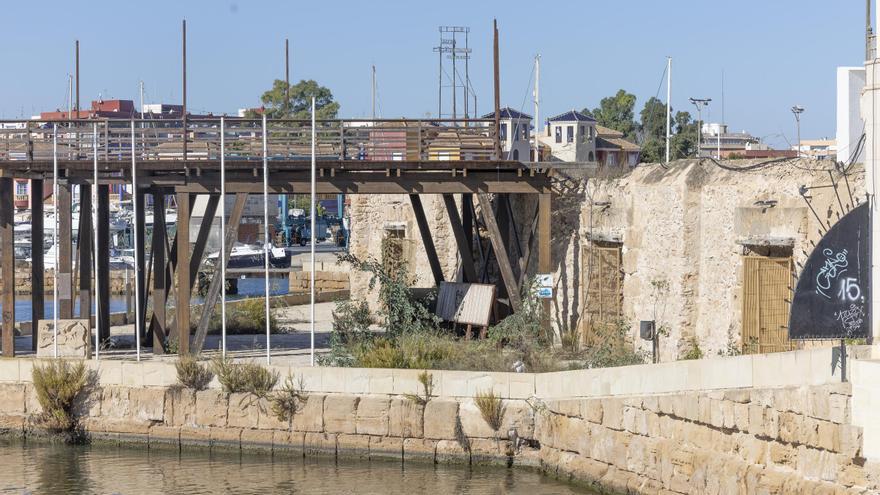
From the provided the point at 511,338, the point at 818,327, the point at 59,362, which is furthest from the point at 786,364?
the point at 59,362

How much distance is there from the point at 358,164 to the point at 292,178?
4.02ft

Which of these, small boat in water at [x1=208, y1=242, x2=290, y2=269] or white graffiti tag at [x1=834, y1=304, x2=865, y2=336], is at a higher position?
small boat in water at [x1=208, y1=242, x2=290, y2=269]

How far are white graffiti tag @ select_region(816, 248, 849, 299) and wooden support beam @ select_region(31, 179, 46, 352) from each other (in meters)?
14.7

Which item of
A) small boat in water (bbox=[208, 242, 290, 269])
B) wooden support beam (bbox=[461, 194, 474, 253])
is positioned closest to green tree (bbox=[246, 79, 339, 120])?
small boat in water (bbox=[208, 242, 290, 269])

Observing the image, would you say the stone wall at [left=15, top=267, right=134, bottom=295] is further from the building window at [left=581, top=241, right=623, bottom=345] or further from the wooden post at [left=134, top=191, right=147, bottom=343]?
the building window at [left=581, top=241, right=623, bottom=345]

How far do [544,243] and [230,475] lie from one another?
7078 mm

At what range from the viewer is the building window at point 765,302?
1781 centimetres

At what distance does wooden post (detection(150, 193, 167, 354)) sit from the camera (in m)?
23.5

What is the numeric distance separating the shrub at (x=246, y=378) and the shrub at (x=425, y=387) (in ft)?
7.26

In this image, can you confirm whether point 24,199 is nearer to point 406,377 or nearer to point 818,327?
point 406,377

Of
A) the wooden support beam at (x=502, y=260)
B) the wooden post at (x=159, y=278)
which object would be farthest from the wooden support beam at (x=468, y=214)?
the wooden post at (x=159, y=278)

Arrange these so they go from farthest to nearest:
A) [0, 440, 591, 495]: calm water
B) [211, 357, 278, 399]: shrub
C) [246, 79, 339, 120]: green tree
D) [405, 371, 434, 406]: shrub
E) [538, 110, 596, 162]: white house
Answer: [246, 79, 339, 120]: green tree → [538, 110, 596, 162]: white house → [211, 357, 278, 399]: shrub → [405, 371, 434, 406]: shrub → [0, 440, 591, 495]: calm water

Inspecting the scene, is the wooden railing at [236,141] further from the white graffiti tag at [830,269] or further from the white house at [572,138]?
the white house at [572,138]

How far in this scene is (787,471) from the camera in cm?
1293
